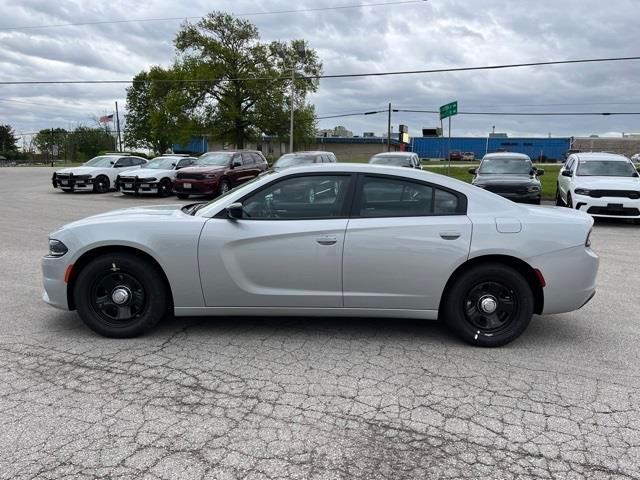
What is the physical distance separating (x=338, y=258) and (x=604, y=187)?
1001 centimetres

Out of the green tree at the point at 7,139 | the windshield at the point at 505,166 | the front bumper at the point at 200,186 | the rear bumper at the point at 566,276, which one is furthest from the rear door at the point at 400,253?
the green tree at the point at 7,139

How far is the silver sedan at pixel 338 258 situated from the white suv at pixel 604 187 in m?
8.57

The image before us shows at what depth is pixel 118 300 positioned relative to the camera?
439 centimetres

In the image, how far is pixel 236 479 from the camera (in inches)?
101

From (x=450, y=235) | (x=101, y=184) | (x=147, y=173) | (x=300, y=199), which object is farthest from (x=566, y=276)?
(x=101, y=184)

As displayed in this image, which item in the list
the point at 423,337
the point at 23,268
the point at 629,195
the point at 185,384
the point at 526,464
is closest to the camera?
the point at 526,464

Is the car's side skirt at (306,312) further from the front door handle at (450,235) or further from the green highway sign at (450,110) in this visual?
the green highway sign at (450,110)

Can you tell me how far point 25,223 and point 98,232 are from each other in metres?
8.88

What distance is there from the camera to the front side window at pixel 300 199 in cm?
439

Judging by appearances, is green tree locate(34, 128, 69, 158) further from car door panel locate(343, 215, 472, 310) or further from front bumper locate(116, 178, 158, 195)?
car door panel locate(343, 215, 472, 310)

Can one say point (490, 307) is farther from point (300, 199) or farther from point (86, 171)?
point (86, 171)

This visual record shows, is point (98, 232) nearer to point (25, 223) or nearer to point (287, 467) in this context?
point (287, 467)

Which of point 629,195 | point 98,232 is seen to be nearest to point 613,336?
point 98,232

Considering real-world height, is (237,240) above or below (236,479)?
above
